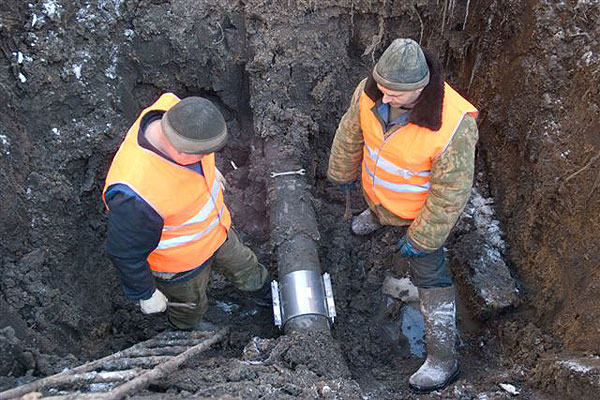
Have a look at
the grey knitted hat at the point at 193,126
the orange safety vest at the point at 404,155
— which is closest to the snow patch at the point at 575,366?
the orange safety vest at the point at 404,155

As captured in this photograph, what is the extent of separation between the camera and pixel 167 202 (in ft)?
8.42

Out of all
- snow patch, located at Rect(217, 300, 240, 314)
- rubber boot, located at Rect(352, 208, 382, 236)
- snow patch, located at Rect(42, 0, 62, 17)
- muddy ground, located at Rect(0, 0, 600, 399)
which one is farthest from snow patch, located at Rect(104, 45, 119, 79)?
rubber boot, located at Rect(352, 208, 382, 236)

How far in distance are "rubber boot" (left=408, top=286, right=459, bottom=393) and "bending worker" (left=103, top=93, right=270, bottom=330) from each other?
139 cm

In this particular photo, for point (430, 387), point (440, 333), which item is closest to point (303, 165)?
point (440, 333)

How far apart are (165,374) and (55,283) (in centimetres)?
133

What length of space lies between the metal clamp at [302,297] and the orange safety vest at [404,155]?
66 centimetres

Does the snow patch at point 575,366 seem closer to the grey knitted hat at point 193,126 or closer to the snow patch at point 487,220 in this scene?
the snow patch at point 487,220

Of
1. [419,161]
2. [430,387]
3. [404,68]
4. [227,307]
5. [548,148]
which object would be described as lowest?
[227,307]

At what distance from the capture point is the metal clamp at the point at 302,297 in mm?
3305

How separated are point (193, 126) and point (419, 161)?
4.03 feet

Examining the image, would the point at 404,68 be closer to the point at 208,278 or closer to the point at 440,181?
the point at 440,181

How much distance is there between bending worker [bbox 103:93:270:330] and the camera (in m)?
2.44

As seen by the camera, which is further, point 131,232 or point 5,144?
point 5,144

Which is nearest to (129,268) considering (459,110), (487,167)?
(459,110)
